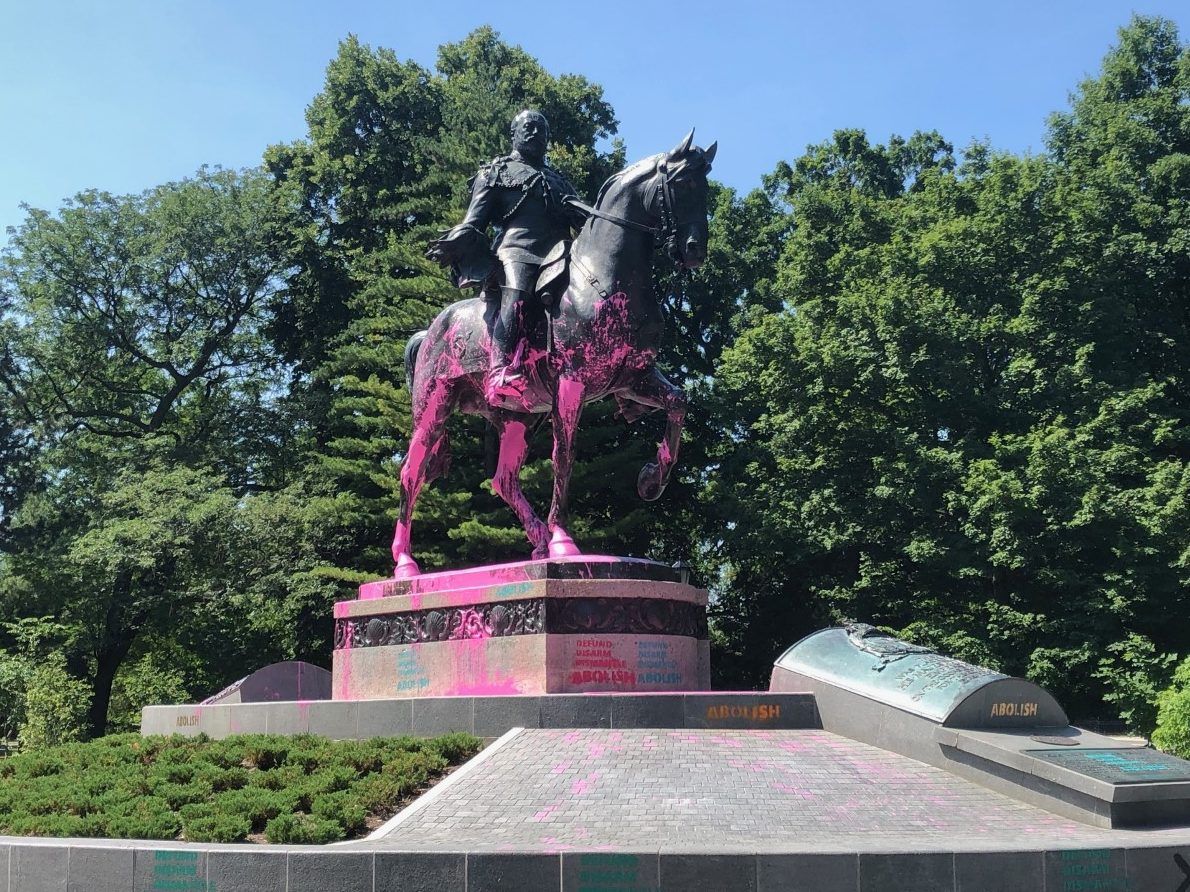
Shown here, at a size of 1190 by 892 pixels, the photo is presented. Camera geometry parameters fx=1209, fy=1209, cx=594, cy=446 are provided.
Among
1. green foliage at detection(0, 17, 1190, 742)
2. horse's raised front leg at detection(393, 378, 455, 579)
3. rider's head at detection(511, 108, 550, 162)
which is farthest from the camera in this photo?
green foliage at detection(0, 17, 1190, 742)

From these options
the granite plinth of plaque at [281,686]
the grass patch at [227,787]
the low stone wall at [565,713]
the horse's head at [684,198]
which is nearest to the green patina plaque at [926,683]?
the low stone wall at [565,713]

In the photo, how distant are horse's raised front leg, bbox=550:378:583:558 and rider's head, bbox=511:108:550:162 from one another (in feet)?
10.4

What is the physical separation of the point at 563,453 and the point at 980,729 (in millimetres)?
5501

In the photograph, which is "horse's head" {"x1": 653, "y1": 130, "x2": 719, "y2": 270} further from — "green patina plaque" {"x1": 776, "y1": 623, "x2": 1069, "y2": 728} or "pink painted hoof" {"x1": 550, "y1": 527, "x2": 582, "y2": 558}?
"green patina plaque" {"x1": 776, "y1": 623, "x2": 1069, "y2": 728}

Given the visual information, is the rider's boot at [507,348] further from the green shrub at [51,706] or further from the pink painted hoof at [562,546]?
the green shrub at [51,706]

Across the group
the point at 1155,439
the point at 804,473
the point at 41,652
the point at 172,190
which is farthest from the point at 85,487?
the point at 1155,439

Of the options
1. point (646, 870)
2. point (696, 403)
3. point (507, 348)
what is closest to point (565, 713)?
point (646, 870)

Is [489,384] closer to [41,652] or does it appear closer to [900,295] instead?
[900,295]

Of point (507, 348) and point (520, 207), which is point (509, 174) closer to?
point (520, 207)

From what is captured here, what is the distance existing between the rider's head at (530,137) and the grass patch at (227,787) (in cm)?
726

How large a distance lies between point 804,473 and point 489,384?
16.4 m

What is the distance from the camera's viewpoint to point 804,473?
2920 centimetres

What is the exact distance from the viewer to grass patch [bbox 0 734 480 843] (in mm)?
9164

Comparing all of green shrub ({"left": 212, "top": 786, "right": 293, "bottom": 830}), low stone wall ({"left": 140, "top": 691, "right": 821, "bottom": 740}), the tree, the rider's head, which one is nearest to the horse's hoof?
low stone wall ({"left": 140, "top": 691, "right": 821, "bottom": 740})
